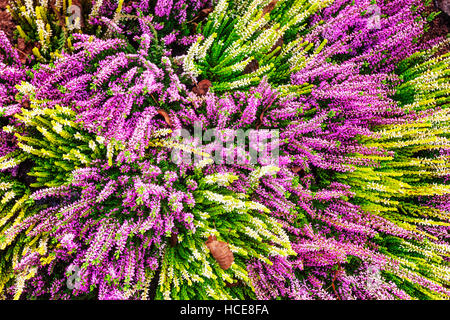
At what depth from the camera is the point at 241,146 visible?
2037 millimetres

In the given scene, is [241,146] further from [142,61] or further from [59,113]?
[59,113]

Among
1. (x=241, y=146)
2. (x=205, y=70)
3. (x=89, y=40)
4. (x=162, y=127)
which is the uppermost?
(x=89, y=40)

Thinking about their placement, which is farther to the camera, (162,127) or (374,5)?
(374,5)

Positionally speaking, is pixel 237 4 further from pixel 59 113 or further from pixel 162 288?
pixel 162 288

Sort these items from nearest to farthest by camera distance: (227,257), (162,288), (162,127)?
(162,288) < (227,257) < (162,127)

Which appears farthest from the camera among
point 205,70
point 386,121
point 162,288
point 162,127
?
point 386,121

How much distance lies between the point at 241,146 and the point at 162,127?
0.59 metres

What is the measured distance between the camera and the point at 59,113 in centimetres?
182

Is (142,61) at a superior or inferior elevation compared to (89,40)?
inferior

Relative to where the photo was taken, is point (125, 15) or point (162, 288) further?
point (125, 15)
